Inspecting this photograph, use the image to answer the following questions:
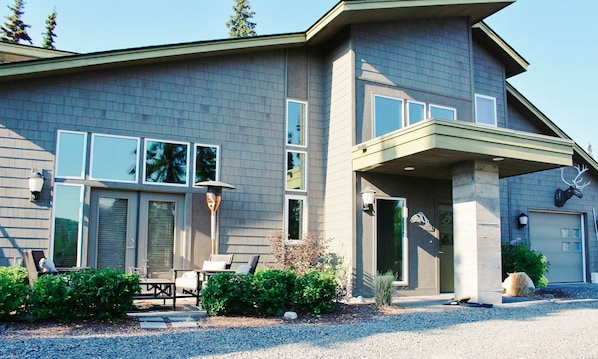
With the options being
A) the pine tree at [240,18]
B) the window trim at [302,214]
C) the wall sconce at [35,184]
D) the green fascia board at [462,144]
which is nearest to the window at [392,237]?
the green fascia board at [462,144]

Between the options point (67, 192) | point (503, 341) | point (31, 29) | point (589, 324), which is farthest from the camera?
point (31, 29)

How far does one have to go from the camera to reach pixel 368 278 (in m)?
10.3

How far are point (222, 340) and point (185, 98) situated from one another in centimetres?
566

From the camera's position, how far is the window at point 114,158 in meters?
9.41

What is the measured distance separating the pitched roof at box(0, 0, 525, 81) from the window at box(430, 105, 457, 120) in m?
2.10

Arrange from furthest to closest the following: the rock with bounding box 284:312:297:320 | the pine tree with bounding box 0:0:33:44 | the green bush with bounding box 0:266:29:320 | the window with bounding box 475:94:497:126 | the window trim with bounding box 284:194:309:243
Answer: the pine tree with bounding box 0:0:33:44, the window with bounding box 475:94:497:126, the window trim with bounding box 284:194:309:243, the rock with bounding box 284:312:297:320, the green bush with bounding box 0:266:29:320

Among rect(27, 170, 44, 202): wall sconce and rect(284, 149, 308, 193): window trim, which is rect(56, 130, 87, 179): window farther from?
rect(284, 149, 308, 193): window trim

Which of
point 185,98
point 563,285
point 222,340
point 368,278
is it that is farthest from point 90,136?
point 563,285

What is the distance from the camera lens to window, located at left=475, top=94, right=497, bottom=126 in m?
12.8

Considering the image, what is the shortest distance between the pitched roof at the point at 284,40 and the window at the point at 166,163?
162 cm

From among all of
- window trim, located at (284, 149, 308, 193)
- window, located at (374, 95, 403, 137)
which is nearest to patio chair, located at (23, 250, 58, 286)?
window trim, located at (284, 149, 308, 193)

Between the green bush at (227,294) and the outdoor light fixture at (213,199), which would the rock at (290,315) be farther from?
the outdoor light fixture at (213,199)

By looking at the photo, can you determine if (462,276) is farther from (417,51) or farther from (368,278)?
(417,51)

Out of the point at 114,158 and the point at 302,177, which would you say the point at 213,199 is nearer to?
the point at 114,158
